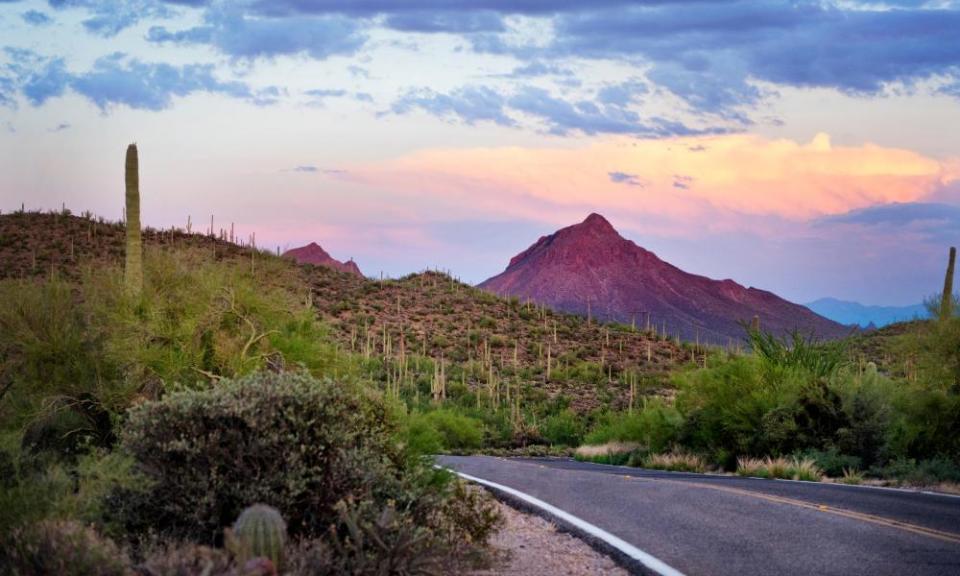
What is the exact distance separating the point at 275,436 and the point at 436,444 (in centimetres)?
396

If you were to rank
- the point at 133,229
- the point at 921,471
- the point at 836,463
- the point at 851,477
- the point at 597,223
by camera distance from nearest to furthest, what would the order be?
the point at 921,471, the point at 851,477, the point at 133,229, the point at 836,463, the point at 597,223

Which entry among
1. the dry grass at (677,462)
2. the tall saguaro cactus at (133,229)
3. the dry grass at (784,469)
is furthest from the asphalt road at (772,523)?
the dry grass at (677,462)

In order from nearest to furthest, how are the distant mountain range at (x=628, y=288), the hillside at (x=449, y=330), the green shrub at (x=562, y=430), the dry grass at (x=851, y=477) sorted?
the dry grass at (x=851, y=477) < the green shrub at (x=562, y=430) < the hillside at (x=449, y=330) < the distant mountain range at (x=628, y=288)

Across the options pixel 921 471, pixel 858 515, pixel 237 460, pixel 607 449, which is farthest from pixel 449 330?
pixel 237 460

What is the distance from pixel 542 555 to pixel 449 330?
6311 centimetres

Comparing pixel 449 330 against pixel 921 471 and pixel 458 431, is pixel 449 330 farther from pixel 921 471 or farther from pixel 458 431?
pixel 921 471

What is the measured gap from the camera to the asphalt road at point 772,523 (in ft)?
32.4

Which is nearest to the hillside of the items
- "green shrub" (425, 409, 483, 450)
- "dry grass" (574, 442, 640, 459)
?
"green shrub" (425, 409, 483, 450)

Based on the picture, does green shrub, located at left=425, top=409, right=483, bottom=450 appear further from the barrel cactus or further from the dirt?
the barrel cactus

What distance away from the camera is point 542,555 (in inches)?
429

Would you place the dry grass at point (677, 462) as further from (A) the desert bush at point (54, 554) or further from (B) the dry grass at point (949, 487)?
(A) the desert bush at point (54, 554)

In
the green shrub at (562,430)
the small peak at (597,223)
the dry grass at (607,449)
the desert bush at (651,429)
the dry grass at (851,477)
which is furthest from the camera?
the small peak at (597,223)

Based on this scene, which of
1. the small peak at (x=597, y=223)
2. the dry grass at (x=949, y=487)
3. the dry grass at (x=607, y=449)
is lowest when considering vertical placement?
the dry grass at (x=607, y=449)

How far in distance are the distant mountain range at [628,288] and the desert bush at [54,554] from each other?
10437 centimetres
